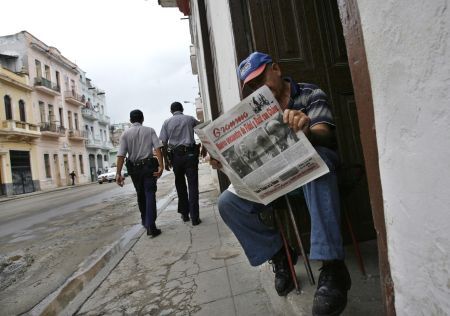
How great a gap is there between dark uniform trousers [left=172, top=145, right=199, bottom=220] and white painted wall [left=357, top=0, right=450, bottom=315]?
3.74 metres

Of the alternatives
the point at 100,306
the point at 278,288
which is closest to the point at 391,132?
the point at 278,288

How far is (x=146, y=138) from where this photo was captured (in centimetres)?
478

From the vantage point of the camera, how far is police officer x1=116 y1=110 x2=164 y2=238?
450 cm

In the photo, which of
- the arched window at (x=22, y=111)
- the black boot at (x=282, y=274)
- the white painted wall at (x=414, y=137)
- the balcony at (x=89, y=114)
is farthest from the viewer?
the balcony at (x=89, y=114)

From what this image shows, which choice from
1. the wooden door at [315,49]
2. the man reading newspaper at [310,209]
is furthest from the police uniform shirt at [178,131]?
the man reading newspaper at [310,209]

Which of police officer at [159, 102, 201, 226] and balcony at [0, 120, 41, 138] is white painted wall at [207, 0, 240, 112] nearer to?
police officer at [159, 102, 201, 226]

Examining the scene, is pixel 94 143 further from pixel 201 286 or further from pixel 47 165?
pixel 201 286

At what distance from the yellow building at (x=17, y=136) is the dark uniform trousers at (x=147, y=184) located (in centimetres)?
2317

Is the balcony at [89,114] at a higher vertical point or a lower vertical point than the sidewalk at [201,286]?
higher

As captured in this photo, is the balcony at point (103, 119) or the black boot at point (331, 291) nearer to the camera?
the black boot at point (331, 291)

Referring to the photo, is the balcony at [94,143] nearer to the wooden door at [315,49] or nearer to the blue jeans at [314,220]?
the wooden door at [315,49]

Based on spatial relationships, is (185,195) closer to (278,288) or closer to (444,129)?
(278,288)

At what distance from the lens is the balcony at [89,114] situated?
39250 millimetres

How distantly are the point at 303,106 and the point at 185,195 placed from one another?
3.43 meters
